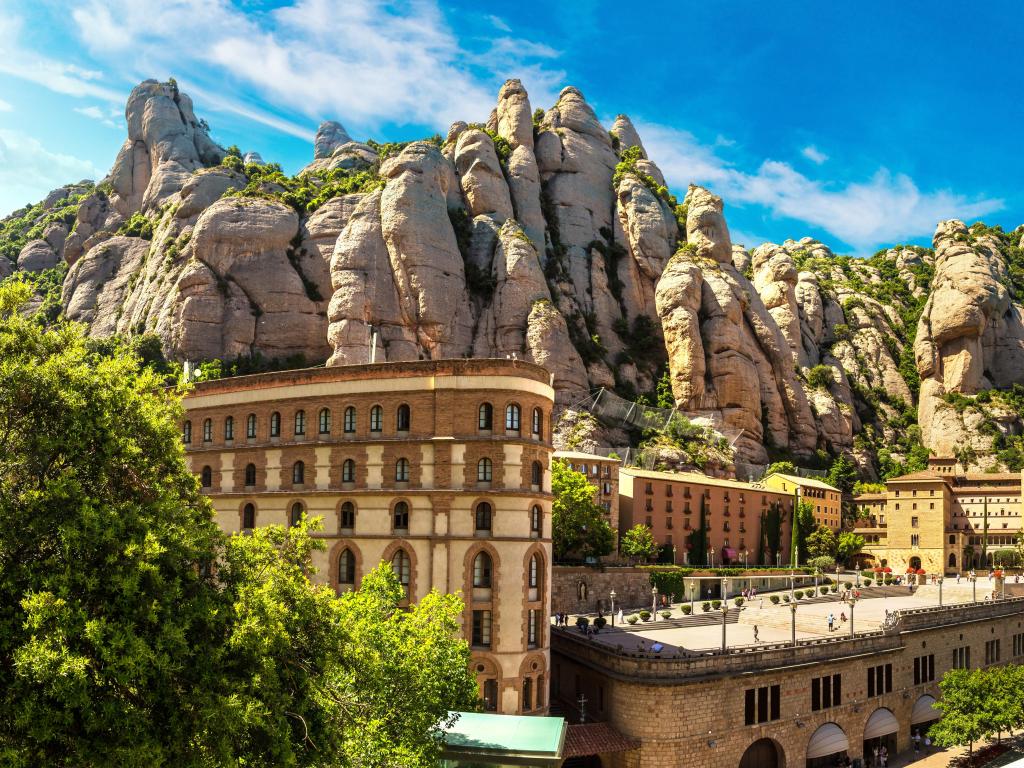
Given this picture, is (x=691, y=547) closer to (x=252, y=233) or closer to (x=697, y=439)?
(x=697, y=439)

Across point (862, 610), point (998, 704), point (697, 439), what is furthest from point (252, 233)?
point (998, 704)

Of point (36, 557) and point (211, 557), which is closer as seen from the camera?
point (36, 557)

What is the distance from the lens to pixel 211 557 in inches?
965

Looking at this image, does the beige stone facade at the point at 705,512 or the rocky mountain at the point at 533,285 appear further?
the rocky mountain at the point at 533,285

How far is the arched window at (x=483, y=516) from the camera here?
47.5 metres

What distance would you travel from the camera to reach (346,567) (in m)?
50.1

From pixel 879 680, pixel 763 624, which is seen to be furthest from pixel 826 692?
pixel 763 624

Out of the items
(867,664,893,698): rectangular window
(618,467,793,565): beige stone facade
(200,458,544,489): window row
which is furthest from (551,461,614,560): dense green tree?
(200,458,544,489): window row

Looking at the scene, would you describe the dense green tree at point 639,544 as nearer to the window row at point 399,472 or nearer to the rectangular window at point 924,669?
the rectangular window at point 924,669

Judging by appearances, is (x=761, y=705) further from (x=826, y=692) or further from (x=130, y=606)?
(x=130, y=606)

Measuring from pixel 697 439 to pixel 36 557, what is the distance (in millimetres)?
107865

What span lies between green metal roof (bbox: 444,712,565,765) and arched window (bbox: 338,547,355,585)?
44.5ft

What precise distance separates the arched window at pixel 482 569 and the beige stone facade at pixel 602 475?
43055 millimetres

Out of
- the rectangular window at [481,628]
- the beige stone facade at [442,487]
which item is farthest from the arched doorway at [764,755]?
the rectangular window at [481,628]
